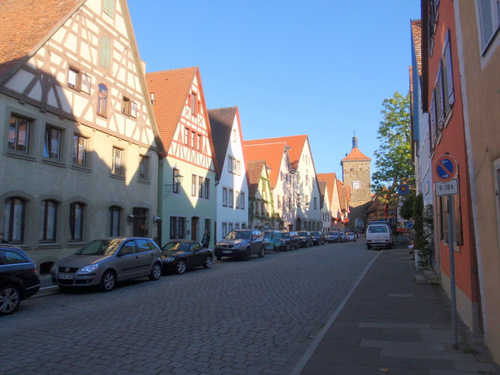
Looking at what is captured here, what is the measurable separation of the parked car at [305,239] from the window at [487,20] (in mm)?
36091

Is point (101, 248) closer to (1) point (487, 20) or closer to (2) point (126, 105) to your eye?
(2) point (126, 105)

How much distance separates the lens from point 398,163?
33094 mm

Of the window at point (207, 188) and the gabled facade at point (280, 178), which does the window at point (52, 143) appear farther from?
the gabled facade at point (280, 178)

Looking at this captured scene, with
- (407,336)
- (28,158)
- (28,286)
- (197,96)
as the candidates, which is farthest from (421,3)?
(197,96)

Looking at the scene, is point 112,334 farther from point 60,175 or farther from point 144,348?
point 60,175

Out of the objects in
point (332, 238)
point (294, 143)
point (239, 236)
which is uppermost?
point (294, 143)

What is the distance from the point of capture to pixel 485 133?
5414 millimetres

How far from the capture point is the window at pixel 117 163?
20375mm

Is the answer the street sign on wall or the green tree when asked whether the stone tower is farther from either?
the street sign on wall

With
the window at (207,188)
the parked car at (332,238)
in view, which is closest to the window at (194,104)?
the window at (207,188)

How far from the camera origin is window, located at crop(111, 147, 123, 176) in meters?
20.4

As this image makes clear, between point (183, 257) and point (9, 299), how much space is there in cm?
884

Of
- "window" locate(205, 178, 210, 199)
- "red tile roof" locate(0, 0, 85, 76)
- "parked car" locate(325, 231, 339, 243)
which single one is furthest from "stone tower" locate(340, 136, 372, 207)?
"red tile roof" locate(0, 0, 85, 76)

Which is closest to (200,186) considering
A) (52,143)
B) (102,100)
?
(102,100)
